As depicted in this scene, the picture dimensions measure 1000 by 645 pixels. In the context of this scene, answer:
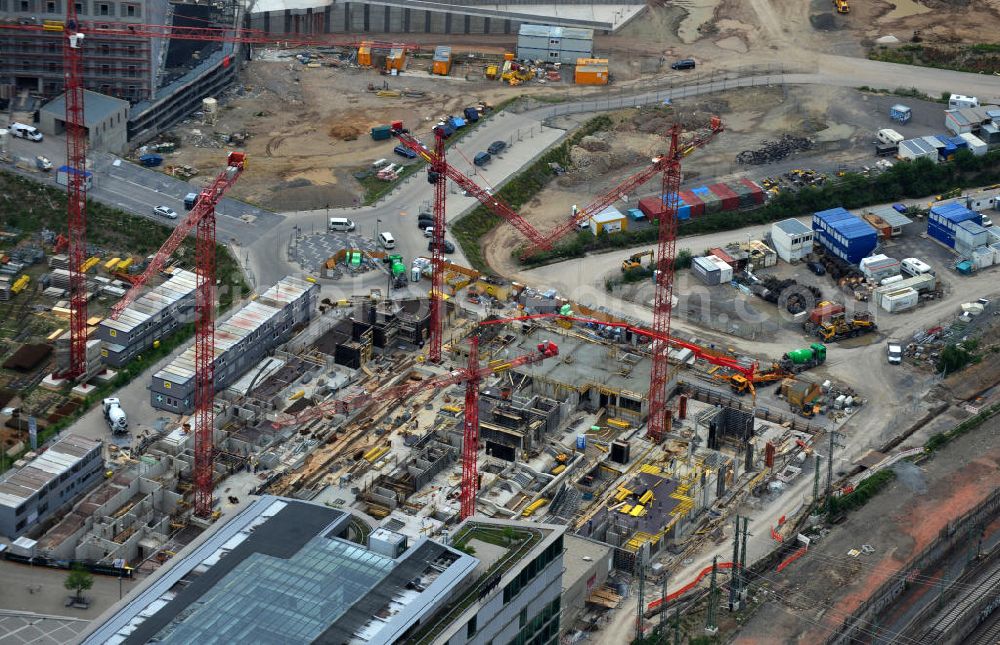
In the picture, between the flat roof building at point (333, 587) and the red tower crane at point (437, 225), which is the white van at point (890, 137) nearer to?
the red tower crane at point (437, 225)

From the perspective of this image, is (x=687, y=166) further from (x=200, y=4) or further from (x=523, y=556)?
(x=523, y=556)

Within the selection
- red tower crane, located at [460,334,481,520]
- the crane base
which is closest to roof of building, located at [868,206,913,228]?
red tower crane, located at [460,334,481,520]

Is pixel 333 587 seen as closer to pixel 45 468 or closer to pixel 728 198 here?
pixel 45 468

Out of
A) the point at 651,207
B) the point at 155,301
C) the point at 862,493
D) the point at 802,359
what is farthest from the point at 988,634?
the point at 155,301

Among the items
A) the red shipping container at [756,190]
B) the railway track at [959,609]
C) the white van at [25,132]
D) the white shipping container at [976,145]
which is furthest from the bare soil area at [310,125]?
the railway track at [959,609]

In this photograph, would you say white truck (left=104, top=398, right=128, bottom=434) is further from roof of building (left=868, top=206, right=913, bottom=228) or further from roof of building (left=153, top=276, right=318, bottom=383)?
roof of building (left=868, top=206, right=913, bottom=228)
